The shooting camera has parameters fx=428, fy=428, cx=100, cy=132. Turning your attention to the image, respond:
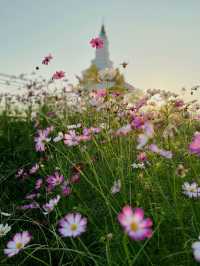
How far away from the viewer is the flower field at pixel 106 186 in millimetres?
1283

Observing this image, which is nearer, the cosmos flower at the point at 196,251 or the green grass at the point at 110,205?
the cosmos flower at the point at 196,251

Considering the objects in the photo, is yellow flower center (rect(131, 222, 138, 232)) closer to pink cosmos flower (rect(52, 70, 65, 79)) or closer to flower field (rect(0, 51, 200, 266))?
flower field (rect(0, 51, 200, 266))

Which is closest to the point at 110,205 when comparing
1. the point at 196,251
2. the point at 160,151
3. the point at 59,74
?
the point at 160,151

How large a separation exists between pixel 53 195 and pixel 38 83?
243 cm

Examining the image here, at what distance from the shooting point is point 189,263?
1223 millimetres

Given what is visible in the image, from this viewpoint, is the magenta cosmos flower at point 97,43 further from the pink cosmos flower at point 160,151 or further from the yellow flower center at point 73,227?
the yellow flower center at point 73,227

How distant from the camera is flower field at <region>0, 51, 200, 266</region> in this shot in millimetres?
1283

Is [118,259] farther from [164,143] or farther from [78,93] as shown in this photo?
[78,93]

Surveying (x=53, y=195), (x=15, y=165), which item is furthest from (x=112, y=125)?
(x=15, y=165)

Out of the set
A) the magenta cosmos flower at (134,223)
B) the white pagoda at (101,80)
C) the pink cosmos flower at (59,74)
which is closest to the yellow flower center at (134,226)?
the magenta cosmos flower at (134,223)

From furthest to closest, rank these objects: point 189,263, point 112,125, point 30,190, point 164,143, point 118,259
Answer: point 30,190
point 112,125
point 164,143
point 118,259
point 189,263

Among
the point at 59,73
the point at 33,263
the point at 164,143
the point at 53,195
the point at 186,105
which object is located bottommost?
the point at 33,263

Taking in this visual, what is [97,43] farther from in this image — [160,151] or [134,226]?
[134,226]

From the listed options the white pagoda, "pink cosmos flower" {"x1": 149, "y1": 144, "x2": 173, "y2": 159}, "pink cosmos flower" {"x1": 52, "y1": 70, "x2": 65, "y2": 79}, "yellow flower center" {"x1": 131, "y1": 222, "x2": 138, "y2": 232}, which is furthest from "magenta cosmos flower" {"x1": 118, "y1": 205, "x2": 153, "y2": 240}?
"pink cosmos flower" {"x1": 52, "y1": 70, "x2": 65, "y2": 79}
